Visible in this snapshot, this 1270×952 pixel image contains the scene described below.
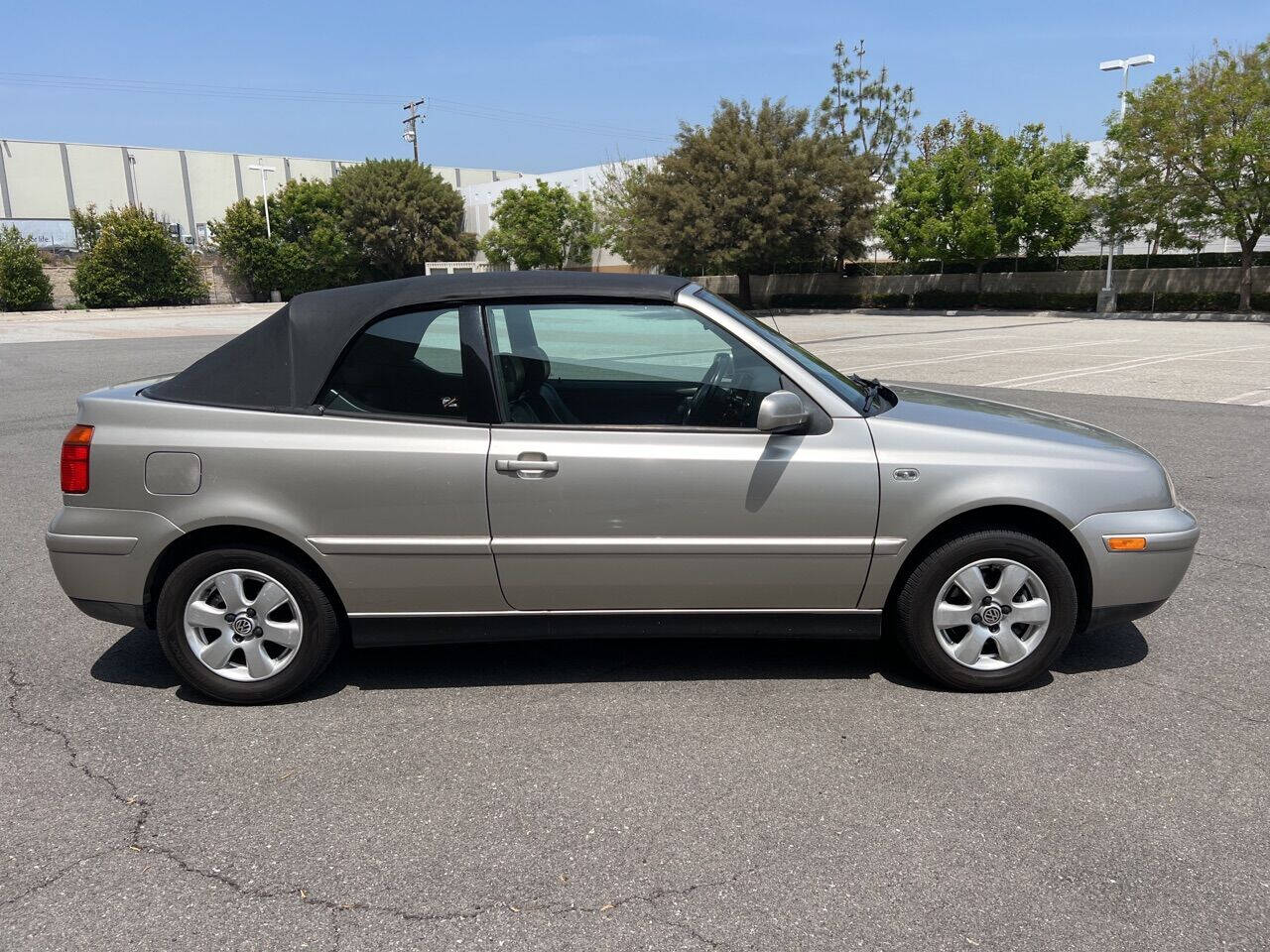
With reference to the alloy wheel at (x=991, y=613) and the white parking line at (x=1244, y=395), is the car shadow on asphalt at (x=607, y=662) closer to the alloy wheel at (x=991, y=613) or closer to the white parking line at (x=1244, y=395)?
the alloy wheel at (x=991, y=613)

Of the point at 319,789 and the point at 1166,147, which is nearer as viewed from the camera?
the point at 319,789

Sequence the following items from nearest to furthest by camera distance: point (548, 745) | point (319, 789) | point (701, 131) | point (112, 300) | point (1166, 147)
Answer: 1. point (319, 789)
2. point (548, 745)
3. point (1166, 147)
4. point (701, 131)
5. point (112, 300)

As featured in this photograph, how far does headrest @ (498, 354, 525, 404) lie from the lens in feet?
12.7

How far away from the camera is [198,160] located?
7938cm

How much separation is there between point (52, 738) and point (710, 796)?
96.8 inches

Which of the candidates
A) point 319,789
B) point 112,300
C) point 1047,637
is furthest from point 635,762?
point 112,300

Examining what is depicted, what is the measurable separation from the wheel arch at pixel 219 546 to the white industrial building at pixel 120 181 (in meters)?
70.5

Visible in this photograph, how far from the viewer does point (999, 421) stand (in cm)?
413

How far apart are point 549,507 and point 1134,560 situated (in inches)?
89.6

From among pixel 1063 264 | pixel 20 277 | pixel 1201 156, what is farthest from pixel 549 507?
pixel 20 277

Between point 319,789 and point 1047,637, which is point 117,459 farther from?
point 1047,637

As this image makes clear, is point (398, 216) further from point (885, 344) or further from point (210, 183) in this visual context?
point (885, 344)

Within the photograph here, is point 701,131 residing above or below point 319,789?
above

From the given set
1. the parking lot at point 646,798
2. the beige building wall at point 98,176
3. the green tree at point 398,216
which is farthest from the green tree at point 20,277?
the parking lot at point 646,798
